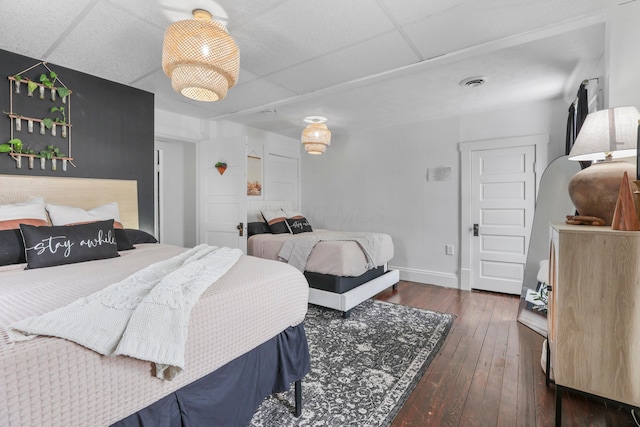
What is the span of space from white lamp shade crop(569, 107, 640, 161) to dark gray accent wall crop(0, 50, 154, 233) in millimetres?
3830

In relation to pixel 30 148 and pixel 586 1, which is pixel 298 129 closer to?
pixel 30 148

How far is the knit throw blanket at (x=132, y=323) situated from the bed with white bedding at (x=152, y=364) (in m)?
0.04

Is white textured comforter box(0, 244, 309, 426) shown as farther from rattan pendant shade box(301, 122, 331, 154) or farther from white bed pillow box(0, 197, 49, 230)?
rattan pendant shade box(301, 122, 331, 154)

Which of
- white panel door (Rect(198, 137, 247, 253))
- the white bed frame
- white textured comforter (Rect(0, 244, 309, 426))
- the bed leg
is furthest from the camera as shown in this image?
white panel door (Rect(198, 137, 247, 253))

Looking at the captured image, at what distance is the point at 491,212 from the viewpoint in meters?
3.91

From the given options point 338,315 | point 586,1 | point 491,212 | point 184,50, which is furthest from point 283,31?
point 491,212

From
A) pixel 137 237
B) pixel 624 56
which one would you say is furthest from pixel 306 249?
pixel 624 56

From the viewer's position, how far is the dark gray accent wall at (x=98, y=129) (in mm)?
2473

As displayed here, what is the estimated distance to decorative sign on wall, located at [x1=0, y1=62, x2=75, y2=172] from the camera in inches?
96.6

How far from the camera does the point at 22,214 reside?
2150 millimetres

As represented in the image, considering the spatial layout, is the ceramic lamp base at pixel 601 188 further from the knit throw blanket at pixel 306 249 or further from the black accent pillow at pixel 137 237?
the black accent pillow at pixel 137 237

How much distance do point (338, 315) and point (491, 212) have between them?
245cm

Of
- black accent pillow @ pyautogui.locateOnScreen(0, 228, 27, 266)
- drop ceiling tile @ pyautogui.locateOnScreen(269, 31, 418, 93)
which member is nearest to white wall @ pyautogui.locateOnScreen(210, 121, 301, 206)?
drop ceiling tile @ pyautogui.locateOnScreen(269, 31, 418, 93)

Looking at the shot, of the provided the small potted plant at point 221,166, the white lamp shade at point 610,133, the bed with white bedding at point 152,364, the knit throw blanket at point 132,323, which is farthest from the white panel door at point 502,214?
A: the knit throw blanket at point 132,323
